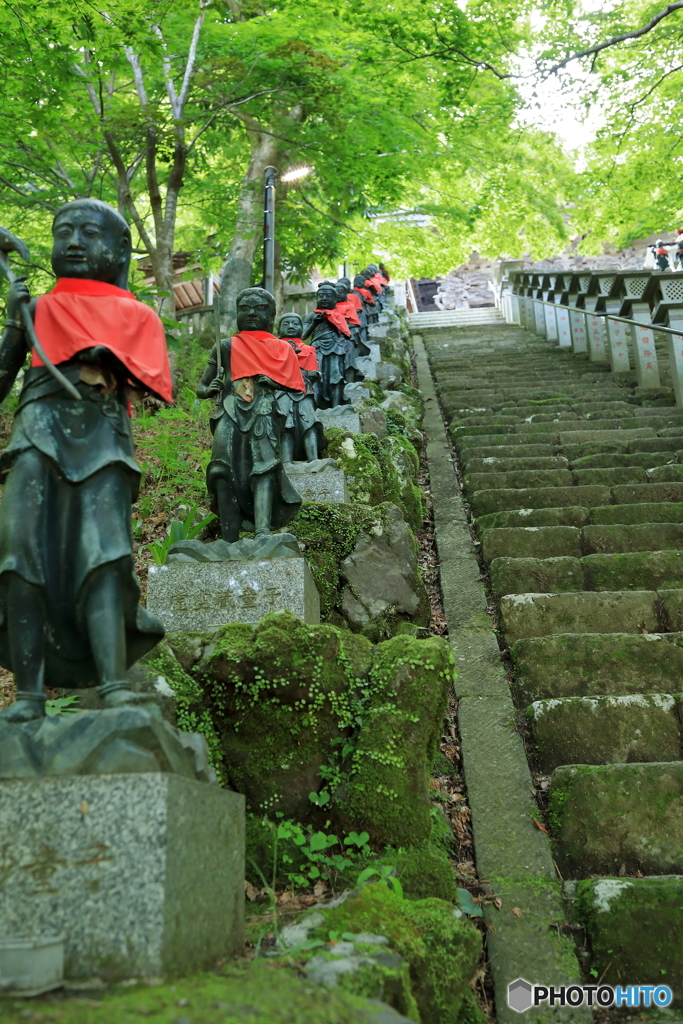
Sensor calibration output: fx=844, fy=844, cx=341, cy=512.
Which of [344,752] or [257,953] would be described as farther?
[344,752]

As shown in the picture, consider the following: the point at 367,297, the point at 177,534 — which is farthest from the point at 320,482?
the point at 367,297

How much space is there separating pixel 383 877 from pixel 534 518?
372cm

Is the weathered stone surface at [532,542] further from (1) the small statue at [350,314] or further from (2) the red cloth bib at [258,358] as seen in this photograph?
(1) the small statue at [350,314]

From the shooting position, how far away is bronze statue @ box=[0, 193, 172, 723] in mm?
2510

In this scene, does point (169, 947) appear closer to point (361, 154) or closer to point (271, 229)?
point (271, 229)

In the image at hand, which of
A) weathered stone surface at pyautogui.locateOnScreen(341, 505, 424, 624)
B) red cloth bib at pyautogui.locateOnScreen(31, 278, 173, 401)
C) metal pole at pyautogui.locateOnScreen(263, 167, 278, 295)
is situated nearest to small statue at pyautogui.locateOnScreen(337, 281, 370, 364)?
metal pole at pyautogui.locateOnScreen(263, 167, 278, 295)

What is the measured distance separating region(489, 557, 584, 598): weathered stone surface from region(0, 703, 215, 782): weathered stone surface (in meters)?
3.39

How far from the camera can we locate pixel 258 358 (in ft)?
16.1

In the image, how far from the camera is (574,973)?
2857mm

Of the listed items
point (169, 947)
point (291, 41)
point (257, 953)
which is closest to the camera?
point (169, 947)

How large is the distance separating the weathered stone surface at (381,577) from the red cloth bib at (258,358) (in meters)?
1.20

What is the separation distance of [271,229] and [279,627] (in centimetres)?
578

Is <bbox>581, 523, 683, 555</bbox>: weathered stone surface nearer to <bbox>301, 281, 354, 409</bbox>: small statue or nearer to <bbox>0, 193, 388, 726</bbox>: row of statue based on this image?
<bbox>0, 193, 388, 726</bbox>: row of statue

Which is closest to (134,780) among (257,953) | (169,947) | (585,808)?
(169,947)
